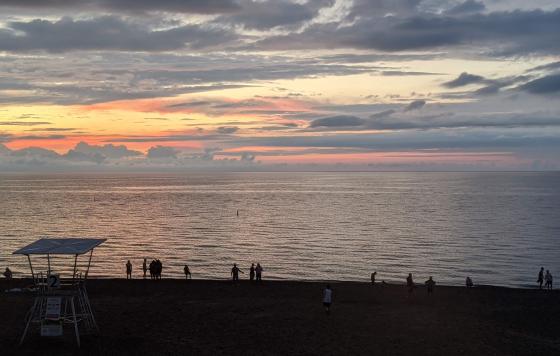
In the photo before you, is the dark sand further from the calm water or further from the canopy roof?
the calm water

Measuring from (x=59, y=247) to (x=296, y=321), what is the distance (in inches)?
411

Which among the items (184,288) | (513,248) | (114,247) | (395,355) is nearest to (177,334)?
(395,355)

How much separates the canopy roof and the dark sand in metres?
3.29

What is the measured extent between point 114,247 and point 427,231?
45.6 meters

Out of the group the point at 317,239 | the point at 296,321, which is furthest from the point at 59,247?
the point at 317,239

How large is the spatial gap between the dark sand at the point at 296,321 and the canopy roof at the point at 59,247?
3287 mm

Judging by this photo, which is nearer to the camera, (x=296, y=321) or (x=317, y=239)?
(x=296, y=321)

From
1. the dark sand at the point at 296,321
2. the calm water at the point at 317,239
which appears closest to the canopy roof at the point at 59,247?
the dark sand at the point at 296,321

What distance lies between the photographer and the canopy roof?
67.7 ft

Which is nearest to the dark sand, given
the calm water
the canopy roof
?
the canopy roof

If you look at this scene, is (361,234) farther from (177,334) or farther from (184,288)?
(177,334)

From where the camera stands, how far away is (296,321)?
2527cm

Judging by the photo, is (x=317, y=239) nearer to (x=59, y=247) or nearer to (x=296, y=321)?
(x=296, y=321)

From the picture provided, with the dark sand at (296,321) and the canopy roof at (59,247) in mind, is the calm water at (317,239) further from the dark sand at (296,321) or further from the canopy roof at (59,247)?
the canopy roof at (59,247)
